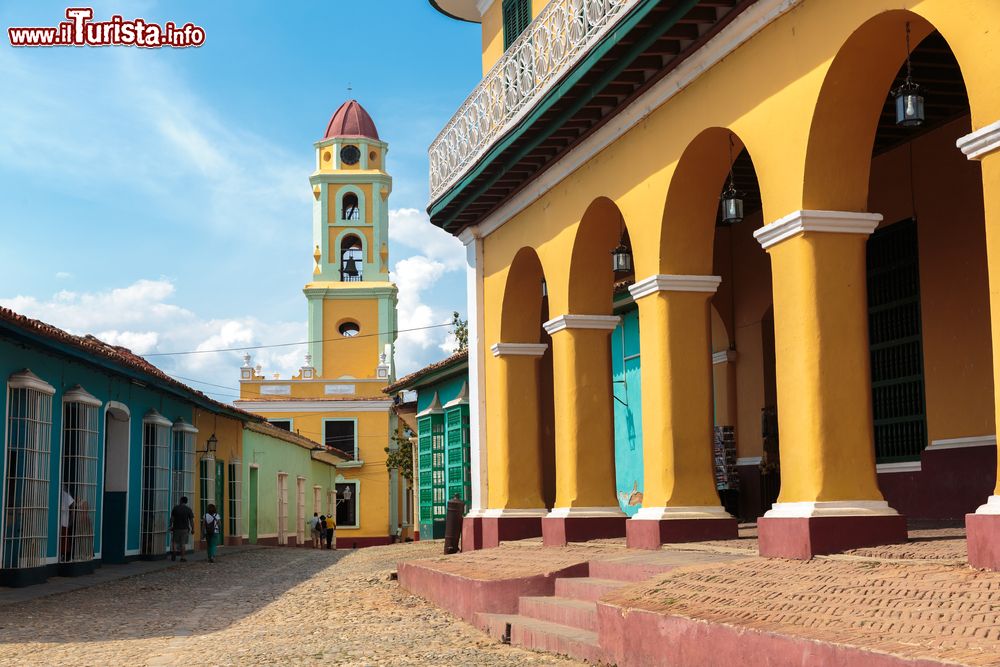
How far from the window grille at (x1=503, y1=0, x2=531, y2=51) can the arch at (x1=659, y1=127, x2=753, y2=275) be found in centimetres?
497

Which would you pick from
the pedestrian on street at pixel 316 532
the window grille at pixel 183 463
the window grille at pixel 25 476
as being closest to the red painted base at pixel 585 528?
the window grille at pixel 25 476

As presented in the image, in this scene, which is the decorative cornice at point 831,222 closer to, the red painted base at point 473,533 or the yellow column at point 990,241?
the yellow column at point 990,241

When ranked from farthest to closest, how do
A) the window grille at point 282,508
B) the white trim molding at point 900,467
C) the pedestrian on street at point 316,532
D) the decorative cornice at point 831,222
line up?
1. the pedestrian on street at point 316,532
2. the window grille at point 282,508
3. the white trim molding at point 900,467
4. the decorative cornice at point 831,222

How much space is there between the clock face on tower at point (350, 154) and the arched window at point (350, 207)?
1522 millimetres

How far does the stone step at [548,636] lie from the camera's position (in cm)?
754

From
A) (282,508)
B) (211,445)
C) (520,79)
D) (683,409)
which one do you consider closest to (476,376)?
(520,79)

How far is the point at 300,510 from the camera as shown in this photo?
137 feet

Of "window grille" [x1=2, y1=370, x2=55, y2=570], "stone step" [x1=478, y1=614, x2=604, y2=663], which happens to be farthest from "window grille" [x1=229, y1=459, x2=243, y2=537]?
"stone step" [x1=478, y1=614, x2=604, y2=663]

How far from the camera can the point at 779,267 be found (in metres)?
8.52

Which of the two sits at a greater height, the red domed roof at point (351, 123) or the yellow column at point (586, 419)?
the red domed roof at point (351, 123)

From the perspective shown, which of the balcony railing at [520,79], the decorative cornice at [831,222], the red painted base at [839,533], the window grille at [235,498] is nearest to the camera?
the red painted base at [839,533]

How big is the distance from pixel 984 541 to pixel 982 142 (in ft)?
6.81

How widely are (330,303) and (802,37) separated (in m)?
44.5

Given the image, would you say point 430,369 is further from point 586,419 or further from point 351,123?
point 351,123
